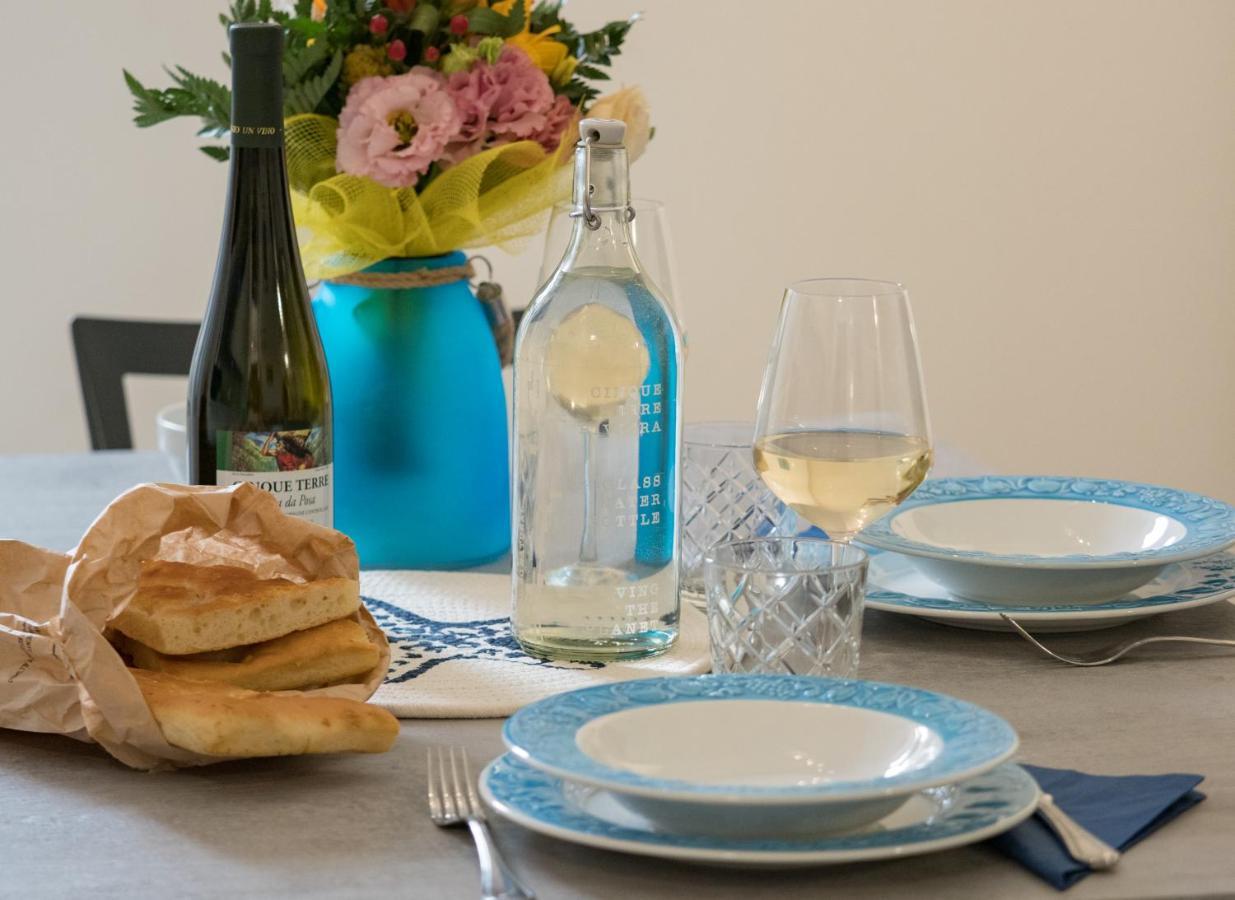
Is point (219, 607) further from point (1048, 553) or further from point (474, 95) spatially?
point (1048, 553)

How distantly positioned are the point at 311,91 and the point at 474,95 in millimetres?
114

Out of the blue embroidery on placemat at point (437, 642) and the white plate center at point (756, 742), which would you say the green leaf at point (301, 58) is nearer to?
the blue embroidery on placemat at point (437, 642)

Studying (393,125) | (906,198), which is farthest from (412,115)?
(906,198)

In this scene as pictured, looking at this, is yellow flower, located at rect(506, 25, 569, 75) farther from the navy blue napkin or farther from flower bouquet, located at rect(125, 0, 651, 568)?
the navy blue napkin

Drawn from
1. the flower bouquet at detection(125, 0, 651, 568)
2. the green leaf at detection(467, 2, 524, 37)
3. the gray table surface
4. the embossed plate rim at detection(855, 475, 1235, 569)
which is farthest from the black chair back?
the gray table surface

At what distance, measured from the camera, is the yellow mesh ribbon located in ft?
3.59

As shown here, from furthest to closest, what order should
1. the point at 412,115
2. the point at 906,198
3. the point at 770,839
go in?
the point at 906,198 → the point at 412,115 → the point at 770,839

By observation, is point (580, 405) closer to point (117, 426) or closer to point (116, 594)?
point (116, 594)

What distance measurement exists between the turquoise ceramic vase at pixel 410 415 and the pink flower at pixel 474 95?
105 millimetres

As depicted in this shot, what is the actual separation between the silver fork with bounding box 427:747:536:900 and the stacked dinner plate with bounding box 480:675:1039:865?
0.02 m

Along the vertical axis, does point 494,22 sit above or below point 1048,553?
above

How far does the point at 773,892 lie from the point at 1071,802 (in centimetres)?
16

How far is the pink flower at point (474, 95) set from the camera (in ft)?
3.53

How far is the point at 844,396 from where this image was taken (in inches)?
32.9
